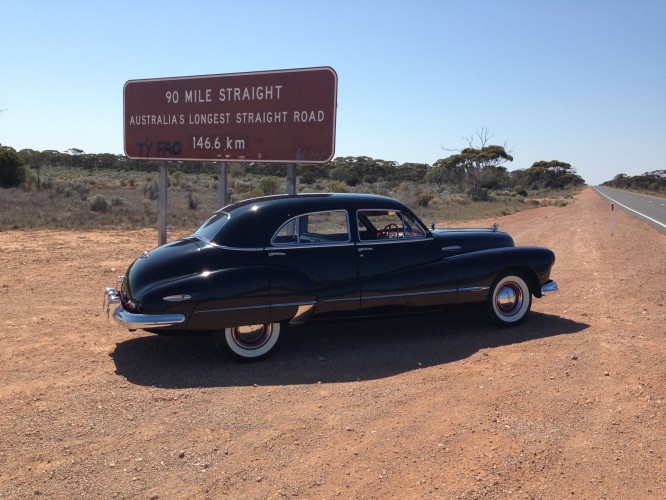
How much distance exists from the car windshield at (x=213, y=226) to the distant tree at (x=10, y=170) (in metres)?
32.6

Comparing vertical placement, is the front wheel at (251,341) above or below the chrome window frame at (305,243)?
below

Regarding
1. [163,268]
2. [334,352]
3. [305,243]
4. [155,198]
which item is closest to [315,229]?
[305,243]

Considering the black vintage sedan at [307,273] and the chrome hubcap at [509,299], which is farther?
the chrome hubcap at [509,299]

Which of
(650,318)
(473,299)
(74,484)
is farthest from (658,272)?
(74,484)

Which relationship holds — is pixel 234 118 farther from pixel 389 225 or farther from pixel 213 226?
pixel 389 225

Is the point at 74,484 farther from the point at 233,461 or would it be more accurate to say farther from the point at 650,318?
the point at 650,318

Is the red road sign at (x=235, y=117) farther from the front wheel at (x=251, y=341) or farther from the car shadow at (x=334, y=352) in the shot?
the front wheel at (x=251, y=341)

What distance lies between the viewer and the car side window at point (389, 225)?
667 cm

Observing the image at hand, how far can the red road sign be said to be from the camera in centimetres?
927

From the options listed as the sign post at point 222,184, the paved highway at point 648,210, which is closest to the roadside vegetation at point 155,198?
the sign post at point 222,184

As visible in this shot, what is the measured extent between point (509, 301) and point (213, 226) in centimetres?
332

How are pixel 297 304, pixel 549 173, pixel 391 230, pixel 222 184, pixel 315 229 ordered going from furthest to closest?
pixel 549 173, pixel 222 184, pixel 391 230, pixel 315 229, pixel 297 304

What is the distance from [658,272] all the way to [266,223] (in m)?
7.50

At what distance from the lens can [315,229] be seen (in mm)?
6457
